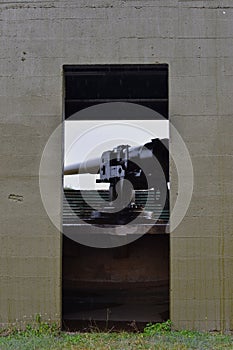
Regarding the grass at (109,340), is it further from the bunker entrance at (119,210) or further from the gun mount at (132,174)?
the gun mount at (132,174)

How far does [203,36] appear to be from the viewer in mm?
4539

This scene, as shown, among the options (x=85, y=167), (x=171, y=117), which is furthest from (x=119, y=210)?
(x=171, y=117)

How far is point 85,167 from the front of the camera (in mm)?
9148

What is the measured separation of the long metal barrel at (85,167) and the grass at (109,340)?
432cm

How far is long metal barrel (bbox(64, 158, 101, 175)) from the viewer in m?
8.62

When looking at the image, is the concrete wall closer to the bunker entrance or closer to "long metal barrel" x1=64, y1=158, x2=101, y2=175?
the bunker entrance

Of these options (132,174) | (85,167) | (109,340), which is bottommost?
(109,340)

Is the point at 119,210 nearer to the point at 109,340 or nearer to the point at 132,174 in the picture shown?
the point at 132,174

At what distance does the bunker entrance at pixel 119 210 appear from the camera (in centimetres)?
601

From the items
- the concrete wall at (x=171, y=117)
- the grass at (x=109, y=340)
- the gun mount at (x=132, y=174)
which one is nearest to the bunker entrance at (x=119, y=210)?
the gun mount at (x=132, y=174)

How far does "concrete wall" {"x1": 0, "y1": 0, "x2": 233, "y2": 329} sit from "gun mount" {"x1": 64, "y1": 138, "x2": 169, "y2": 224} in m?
2.87

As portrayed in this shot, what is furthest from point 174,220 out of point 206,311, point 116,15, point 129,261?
point 129,261

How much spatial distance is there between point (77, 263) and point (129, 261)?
0.71 meters

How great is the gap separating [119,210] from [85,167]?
1793 millimetres
